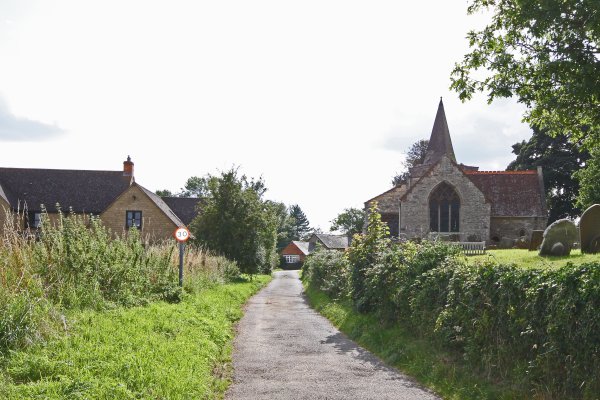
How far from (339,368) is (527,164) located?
177 feet

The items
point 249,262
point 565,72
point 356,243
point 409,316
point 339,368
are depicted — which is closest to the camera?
point 339,368

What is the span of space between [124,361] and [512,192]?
39.9 metres

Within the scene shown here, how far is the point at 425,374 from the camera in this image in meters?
8.87

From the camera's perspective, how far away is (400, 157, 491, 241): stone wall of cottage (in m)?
39.7

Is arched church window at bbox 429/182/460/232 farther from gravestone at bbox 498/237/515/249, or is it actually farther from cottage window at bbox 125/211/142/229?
cottage window at bbox 125/211/142/229

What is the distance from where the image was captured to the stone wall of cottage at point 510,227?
1579 inches

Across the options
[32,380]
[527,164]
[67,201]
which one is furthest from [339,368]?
[527,164]

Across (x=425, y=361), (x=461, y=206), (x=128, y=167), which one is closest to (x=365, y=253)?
(x=425, y=361)

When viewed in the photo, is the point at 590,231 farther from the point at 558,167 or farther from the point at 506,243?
the point at 558,167

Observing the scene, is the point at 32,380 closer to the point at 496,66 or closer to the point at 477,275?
the point at 477,275

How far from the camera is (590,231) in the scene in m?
18.9

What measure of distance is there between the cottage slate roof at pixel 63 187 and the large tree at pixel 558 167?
4269 cm

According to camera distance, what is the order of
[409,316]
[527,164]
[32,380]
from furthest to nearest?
[527,164]
[409,316]
[32,380]

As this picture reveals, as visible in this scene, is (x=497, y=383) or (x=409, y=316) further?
(x=409, y=316)
